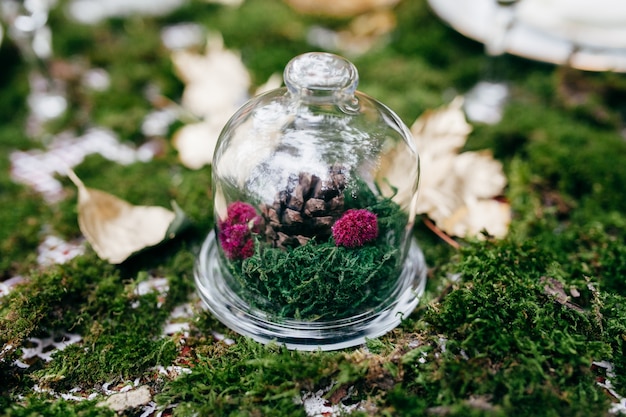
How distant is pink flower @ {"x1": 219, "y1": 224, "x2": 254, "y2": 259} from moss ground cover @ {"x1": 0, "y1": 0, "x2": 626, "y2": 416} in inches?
6.5

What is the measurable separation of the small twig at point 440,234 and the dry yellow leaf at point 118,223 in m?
0.64

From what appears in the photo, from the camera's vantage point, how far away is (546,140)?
1.71m

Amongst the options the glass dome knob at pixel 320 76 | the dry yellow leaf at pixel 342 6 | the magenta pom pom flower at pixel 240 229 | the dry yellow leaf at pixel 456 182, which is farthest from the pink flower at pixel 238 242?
the dry yellow leaf at pixel 342 6

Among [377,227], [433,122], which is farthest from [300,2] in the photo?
[377,227]

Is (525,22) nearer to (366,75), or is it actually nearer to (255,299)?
(366,75)

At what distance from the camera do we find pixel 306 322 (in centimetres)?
114

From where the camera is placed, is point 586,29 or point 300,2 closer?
point 586,29

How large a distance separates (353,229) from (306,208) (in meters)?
0.10

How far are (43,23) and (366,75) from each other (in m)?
1.19

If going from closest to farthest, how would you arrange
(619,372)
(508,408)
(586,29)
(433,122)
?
1. (508,408)
2. (619,372)
3. (433,122)
4. (586,29)

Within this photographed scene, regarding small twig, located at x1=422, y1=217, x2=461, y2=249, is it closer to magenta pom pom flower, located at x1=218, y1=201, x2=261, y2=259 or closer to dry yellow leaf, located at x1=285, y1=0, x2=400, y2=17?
magenta pom pom flower, located at x1=218, y1=201, x2=261, y2=259

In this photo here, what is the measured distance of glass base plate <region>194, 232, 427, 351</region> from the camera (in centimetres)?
112

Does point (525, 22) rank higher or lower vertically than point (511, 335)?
higher

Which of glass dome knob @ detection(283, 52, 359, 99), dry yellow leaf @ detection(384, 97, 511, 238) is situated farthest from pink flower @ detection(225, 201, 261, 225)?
dry yellow leaf @ detection(384, 97, 511, 238)
